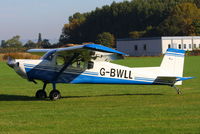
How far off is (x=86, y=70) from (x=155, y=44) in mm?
71105

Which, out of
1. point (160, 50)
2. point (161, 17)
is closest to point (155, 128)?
point (160, 50)

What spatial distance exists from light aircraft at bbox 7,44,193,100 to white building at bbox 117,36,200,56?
66.5 metres

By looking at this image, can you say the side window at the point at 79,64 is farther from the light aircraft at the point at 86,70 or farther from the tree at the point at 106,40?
the tree at the point at 106,40

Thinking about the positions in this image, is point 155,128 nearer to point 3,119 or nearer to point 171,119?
point 171,119

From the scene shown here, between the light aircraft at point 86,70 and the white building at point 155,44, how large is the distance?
2619 inches

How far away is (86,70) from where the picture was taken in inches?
621

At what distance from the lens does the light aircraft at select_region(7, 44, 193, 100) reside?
15.2 metres

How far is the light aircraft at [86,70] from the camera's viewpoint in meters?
15.2

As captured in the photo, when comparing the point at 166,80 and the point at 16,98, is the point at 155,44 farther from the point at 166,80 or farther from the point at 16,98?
the point at 16,98

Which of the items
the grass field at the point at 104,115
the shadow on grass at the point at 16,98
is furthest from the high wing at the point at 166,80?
the shadow on grass at the point at 16,98

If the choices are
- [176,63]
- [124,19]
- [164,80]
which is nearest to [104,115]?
[164,80]

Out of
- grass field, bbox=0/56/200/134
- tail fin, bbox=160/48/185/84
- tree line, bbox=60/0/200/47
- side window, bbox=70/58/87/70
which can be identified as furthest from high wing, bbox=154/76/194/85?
tree line, bbox=60/0/200/47

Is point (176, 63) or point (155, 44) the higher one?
point (155, 44)

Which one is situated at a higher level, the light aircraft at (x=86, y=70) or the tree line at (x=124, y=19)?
the tree line at (x=124, y=19)
